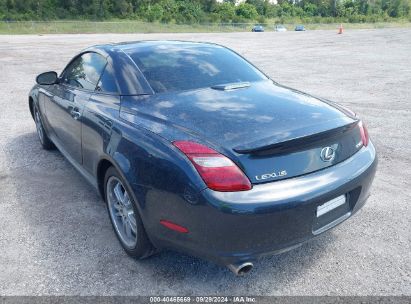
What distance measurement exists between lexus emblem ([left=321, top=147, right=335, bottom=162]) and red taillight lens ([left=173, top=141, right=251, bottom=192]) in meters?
0.59

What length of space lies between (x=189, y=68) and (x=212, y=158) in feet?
4.70

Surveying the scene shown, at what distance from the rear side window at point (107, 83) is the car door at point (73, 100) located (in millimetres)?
110

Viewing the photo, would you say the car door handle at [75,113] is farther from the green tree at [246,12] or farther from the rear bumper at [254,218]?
the green tree at [246,12]

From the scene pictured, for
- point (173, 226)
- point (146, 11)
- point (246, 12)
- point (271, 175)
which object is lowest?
point (173, 226)

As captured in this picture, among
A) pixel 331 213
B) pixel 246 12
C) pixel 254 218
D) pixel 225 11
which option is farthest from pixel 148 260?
pixel 246 12

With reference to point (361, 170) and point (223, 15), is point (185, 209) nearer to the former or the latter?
point (361, 170)

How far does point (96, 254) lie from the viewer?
2959mm

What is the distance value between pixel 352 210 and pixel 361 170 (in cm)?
30

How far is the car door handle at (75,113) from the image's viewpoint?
3.46 metres

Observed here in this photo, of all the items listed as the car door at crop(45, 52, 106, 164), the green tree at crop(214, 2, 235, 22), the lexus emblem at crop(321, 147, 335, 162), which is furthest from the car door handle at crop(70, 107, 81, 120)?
the green tree at crop(214, 2, 235, 22)

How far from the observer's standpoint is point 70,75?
4.16 m

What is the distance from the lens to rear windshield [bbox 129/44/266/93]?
3146 millimetres

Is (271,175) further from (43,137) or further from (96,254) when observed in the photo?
(43,137)

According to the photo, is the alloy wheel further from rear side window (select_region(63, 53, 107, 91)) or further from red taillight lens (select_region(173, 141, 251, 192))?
rear side window (select_region(63, 53, 107, 91))
